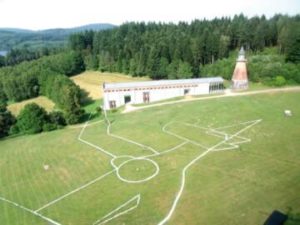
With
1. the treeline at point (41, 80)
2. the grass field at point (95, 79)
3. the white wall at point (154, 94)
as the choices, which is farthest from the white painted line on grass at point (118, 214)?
the grass field at point (95, 79)

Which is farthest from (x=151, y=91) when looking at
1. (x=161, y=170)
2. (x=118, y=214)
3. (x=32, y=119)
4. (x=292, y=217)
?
(x=292, y=217)

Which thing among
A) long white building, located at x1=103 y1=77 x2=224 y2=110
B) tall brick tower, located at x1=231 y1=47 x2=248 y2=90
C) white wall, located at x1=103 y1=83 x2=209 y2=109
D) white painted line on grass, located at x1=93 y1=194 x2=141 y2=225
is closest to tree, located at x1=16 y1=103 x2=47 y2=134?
long white building, located at x1=103 y1=77 x2=224 y2=110

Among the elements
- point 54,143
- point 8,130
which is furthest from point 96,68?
point 54,143

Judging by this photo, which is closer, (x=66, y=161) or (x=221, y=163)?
(x=221, y=163)

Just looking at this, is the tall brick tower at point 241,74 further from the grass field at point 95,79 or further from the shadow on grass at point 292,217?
the shadow on grass at point 292,217

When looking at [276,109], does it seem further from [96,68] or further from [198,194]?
[96,68]

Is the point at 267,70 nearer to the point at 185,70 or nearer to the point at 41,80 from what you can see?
the point at 185,70
